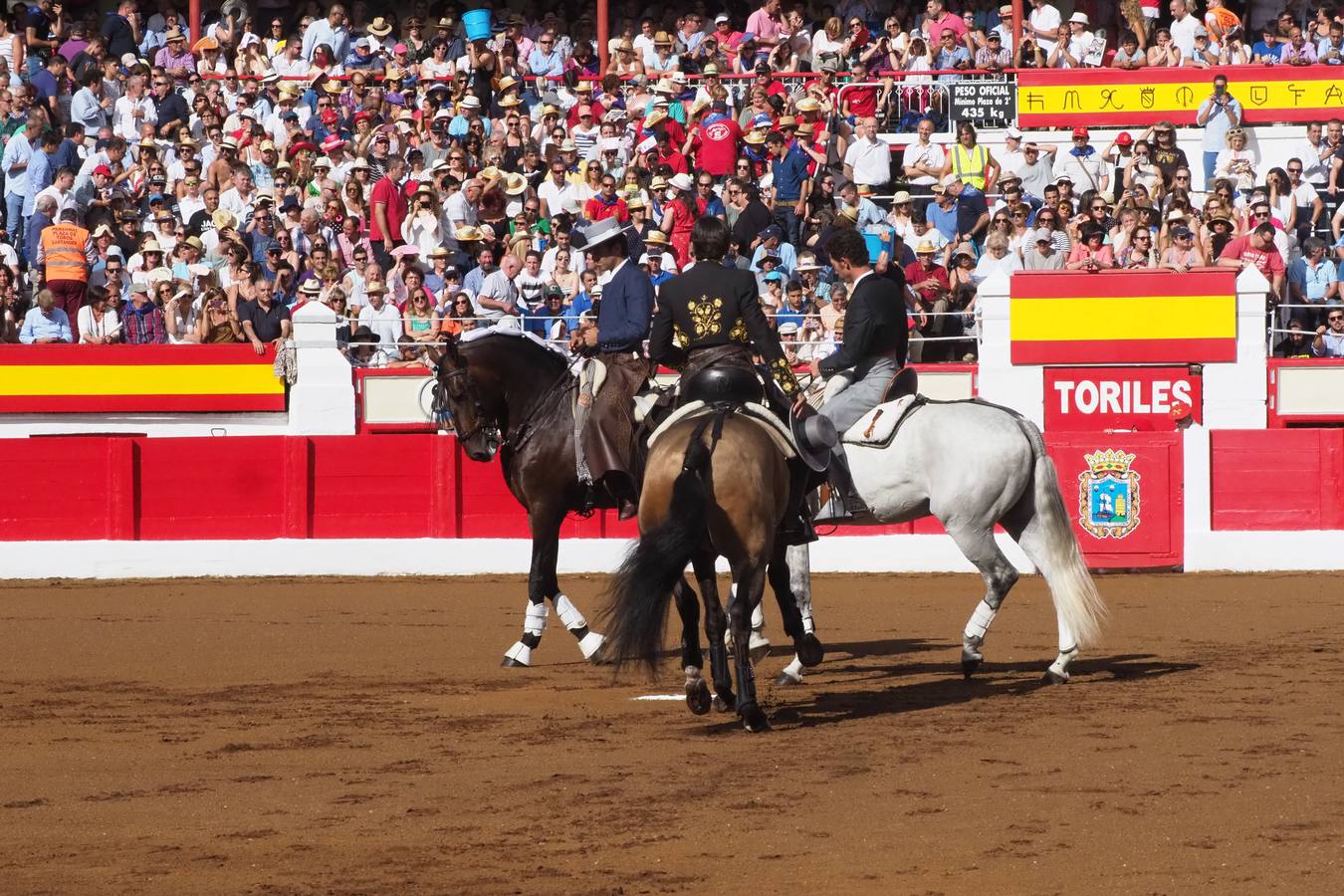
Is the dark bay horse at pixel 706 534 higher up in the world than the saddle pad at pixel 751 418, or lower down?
lower down

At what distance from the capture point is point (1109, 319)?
17719 mm

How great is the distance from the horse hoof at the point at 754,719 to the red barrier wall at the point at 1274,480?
29.2ft

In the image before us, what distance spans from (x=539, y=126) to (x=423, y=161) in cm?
154

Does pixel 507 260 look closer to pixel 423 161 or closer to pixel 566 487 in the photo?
pixel 423 161

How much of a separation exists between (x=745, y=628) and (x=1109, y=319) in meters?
10.9

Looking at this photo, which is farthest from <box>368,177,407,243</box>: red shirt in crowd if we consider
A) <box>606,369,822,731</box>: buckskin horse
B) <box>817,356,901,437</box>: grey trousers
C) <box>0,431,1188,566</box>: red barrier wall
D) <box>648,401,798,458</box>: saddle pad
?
<box>606,369,822,731</box>: buckskin horse

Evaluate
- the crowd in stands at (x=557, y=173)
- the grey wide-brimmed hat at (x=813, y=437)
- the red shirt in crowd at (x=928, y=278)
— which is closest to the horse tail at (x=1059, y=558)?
the grey wide-brimmed hat at (x=813, y=437)

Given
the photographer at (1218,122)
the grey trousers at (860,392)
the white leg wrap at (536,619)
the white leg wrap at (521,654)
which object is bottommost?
the white leg wrap at (521,654)

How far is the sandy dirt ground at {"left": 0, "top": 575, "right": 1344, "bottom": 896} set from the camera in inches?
216

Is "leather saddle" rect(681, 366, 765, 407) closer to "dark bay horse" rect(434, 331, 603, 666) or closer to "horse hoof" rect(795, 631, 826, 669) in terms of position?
"horse hoof" rect(795, 631, 826, 669)

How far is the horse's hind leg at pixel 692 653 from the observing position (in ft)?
25.8

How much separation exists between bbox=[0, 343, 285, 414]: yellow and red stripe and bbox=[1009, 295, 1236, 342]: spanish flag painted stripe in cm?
700

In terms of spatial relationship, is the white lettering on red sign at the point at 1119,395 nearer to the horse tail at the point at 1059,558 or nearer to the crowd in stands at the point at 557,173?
the crowd in stands at the point at 557,173

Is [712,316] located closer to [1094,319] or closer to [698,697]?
[698,697]
